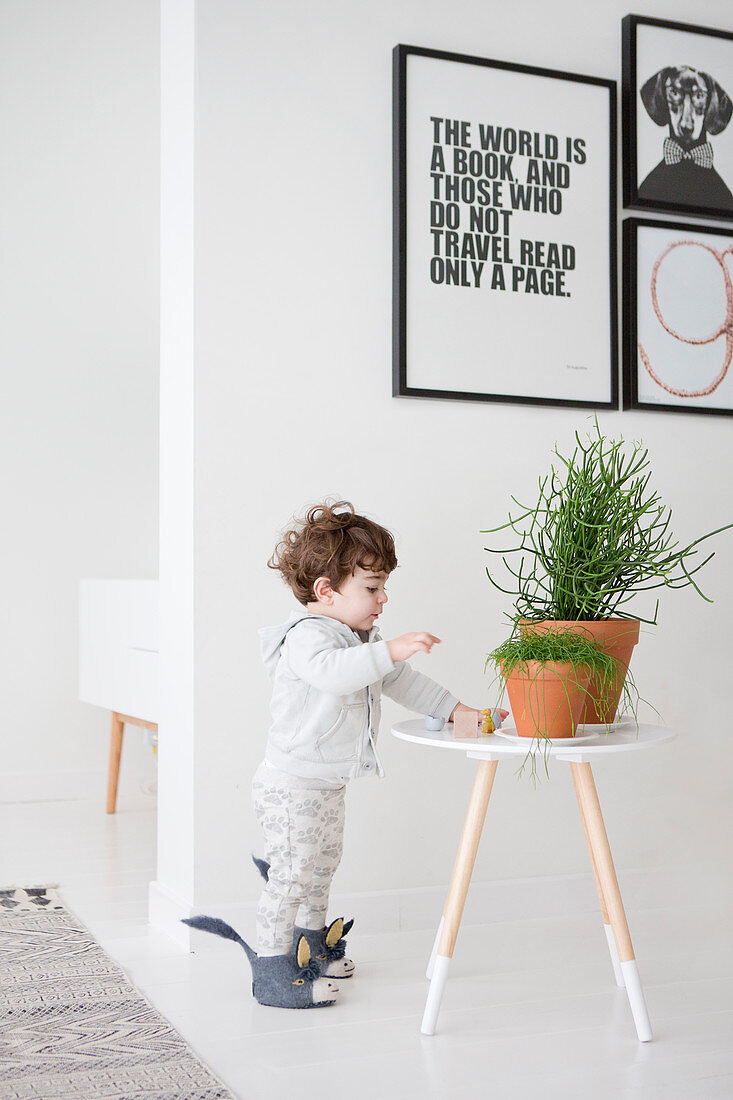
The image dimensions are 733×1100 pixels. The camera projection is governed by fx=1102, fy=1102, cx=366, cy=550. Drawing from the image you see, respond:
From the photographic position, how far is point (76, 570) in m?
3.43

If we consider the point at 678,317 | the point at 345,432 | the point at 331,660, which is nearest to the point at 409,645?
the point at 331,660

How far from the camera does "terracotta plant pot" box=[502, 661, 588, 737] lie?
4.82ft

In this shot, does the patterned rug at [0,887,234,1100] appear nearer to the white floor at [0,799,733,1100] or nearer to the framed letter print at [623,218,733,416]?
the white floor at [0,799,733,1100]

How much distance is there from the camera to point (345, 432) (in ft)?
6.53

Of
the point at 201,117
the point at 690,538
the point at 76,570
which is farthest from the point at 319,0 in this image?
the point at 76,570

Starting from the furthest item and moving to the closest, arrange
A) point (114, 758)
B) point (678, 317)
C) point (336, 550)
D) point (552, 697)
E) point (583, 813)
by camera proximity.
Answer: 1. point (114, 758)
2. point (678, 317)
3. point (336, 550)
4. point (583, 813)
5. point (552, 697)

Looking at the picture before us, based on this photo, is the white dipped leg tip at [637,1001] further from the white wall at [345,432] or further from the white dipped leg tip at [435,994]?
the white wall at [345,432]

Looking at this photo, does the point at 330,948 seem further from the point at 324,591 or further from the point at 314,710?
the point at 324,591

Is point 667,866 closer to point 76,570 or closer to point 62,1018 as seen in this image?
point 62,1018

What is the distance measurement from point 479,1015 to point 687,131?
1.73 metres

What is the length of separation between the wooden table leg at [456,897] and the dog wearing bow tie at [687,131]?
4.21 feet

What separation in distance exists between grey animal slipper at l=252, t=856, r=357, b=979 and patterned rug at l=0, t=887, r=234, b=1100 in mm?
259

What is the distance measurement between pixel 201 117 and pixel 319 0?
325 millimetres

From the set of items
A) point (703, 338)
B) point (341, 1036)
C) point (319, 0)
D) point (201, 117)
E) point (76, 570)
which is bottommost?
point (341, 1036)
